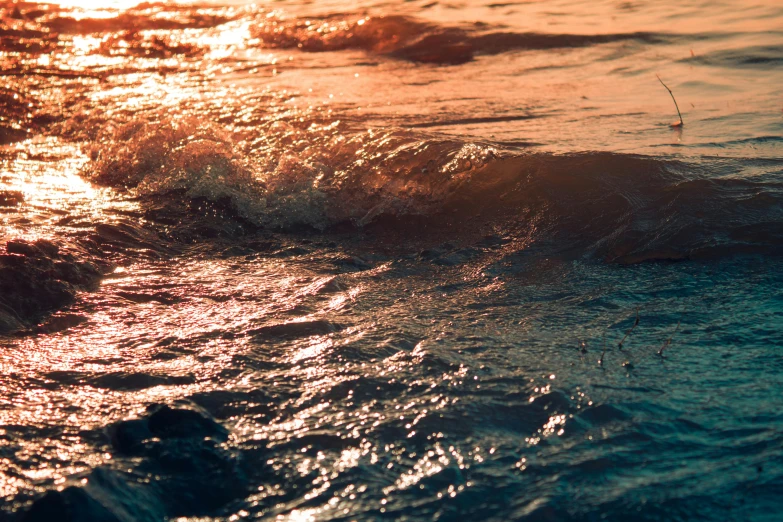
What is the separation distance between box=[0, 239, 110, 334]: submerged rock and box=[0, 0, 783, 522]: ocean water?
0.01m

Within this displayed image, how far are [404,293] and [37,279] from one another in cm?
178

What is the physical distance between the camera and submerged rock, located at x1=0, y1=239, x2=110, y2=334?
3504mm

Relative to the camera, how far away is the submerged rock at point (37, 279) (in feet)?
11.5

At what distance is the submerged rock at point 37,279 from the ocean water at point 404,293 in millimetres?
15

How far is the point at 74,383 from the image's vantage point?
112 inches

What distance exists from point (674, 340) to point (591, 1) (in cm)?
887

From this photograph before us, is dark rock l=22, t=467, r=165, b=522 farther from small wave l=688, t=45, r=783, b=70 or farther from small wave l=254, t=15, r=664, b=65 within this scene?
Result: small wave l=254, t=15, r=664, b=65

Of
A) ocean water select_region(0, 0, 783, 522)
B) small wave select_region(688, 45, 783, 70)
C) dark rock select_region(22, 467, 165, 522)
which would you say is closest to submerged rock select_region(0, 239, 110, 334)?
ocean water select_region(0, 0, 783, 522)

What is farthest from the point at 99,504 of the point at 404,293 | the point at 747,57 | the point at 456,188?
the point at 747,57

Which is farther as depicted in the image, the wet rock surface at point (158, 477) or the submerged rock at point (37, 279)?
the submerged rock at point (37, 279)

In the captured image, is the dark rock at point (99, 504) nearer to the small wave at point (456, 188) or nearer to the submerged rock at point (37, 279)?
the submerged rock at point (37, 279)

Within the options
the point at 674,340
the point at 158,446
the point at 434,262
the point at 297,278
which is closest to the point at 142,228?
the point at 297,278

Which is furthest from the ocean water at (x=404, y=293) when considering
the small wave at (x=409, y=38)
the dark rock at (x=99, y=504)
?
the small wave at (x=409, y=38)

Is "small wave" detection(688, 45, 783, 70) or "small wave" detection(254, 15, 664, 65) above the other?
"small wave" detection(254, 15, 664, 65)
